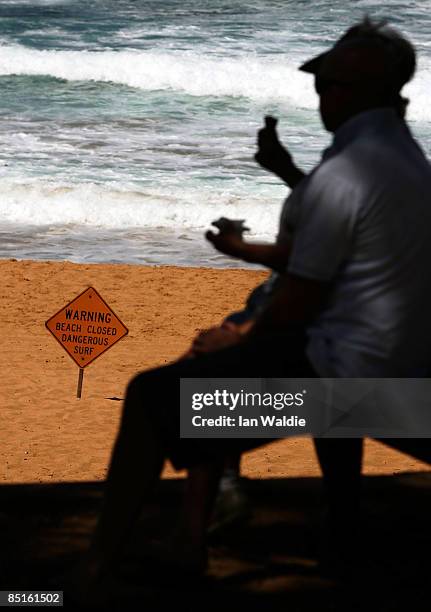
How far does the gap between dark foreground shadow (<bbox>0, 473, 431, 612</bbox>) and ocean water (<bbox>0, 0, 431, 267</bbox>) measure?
8.13 metres

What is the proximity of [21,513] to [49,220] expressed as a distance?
444 inches

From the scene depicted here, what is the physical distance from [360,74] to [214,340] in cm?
69

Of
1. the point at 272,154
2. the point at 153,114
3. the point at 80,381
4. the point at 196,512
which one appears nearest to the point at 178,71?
the point at 153,114

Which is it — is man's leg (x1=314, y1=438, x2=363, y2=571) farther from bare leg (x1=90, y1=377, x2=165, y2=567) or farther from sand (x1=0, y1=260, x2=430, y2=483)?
sand (x1=0, y1=260, x2=430, y2=483)

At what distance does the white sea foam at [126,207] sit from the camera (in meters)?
14.6

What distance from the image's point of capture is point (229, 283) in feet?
34.7

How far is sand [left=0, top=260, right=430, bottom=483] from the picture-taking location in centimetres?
616

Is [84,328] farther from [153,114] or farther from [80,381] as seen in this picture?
[153,114]

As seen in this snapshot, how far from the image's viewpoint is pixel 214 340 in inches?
116

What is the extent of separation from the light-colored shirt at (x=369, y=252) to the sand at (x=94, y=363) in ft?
10.7

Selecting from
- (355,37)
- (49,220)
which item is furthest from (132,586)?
(49,220)

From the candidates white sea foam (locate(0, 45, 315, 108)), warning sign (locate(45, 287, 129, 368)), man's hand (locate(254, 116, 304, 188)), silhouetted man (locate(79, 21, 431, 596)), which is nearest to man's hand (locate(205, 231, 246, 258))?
silhouetted man (locate(79, 21, 431, 596))

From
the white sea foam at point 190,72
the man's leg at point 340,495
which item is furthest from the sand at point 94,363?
the white sea foam at point 190,72

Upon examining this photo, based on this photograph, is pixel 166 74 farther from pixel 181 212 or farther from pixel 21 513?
pixel 21 513
